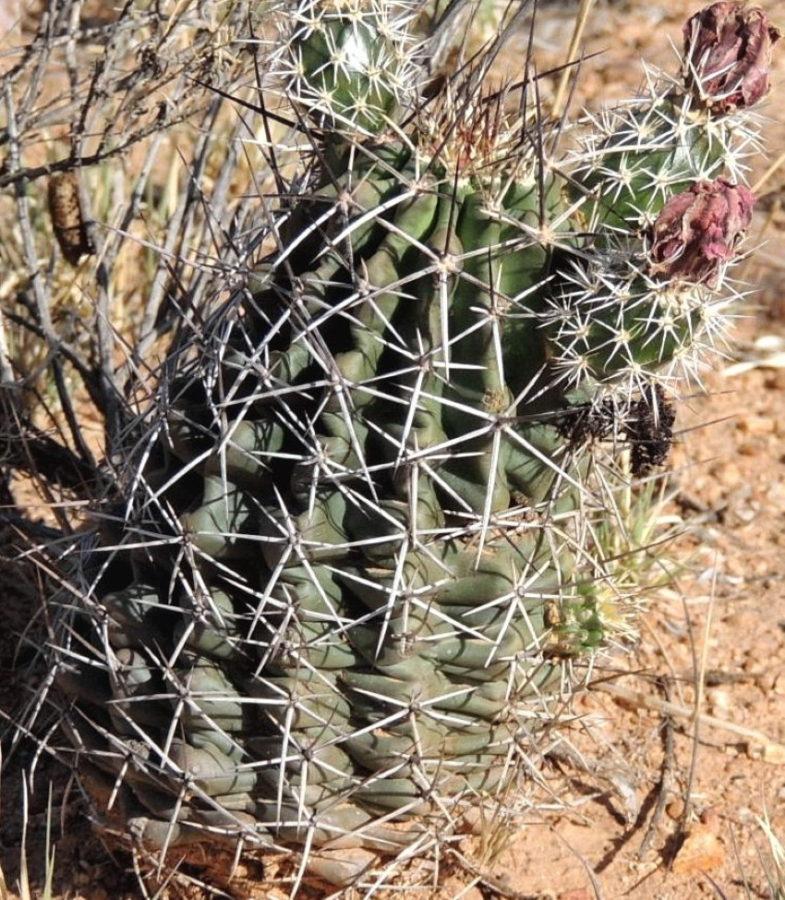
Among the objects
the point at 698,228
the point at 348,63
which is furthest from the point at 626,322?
the point at 348,63

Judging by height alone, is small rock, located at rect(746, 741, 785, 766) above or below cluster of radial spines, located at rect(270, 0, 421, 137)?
below

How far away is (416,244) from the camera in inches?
71.5

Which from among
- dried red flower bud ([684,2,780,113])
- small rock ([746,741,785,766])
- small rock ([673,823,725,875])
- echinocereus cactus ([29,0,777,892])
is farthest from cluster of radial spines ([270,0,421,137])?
small rock ([746,741,785,766])

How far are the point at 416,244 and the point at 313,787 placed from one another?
35.8 inches

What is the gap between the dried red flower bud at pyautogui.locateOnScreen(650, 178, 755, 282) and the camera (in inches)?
65.6

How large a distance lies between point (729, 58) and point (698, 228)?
0.23 m

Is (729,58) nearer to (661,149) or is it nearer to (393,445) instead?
(661,149)

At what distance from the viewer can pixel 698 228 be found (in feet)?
5.47

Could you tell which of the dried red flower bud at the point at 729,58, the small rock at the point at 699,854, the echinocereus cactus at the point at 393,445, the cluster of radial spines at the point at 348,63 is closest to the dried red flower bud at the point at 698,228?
the echinocereus cactus at the point at 393,445

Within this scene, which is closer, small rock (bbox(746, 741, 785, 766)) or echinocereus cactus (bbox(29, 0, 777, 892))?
echinocereus cactus (bbox(29, 0, 777, 892))

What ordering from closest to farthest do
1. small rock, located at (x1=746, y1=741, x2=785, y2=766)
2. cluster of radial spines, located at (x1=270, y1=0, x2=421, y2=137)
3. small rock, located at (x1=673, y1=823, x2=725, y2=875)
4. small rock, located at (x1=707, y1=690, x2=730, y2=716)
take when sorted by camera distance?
cluster of radial spines, located at (x1=270, y1=0, x2=421, y2=137)
small rock, located at (x1=673, y1=823, x2=725, y2=875)
small rock, located at (x1=746, y1=741, x2=785, y2=766)
small rock, located at (x1=707, y1=690, x2=730, y2=716)

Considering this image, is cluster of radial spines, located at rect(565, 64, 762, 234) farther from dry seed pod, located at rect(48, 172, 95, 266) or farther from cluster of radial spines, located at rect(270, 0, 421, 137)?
dry seed pod, located at rect(48, 172, 95, 266)

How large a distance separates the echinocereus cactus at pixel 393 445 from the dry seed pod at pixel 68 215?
3.27ft

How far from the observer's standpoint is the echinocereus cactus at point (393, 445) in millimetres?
1781
